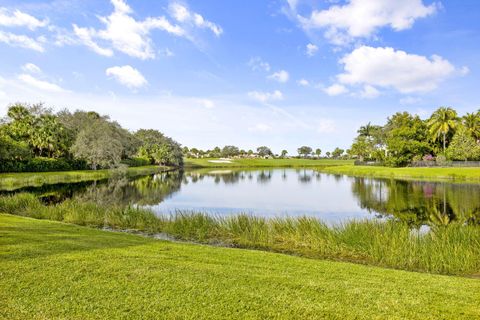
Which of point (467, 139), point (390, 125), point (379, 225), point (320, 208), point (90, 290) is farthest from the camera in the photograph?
point (390, 125)

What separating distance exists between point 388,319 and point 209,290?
3.08 meters

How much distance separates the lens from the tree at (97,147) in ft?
186

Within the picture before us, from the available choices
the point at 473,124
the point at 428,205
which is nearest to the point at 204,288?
the point at 428,205

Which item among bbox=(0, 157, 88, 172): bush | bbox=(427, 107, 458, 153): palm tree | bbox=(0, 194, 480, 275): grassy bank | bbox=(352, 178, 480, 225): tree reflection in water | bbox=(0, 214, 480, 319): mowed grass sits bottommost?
bbox=(352, 178, 480, 225): tree reflection in water

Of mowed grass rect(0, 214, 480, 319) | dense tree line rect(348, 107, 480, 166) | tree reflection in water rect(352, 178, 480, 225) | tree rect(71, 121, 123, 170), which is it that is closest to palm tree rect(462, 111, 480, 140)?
dense tree line rect(348, 107, 480, 166)

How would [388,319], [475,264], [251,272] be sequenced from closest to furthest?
[388,319], [251,272], [475,264]

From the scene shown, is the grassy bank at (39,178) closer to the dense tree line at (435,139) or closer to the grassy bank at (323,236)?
the grassy bank at (323,236)

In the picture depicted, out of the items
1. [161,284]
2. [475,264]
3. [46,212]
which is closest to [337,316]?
[161,284]

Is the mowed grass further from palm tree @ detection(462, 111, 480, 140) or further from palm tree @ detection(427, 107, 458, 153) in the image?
palm tree @ detection(462, 111, 480, 140)

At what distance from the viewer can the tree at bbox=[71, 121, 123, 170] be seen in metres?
56.8

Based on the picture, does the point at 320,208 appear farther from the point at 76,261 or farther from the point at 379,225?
the point at 76,261

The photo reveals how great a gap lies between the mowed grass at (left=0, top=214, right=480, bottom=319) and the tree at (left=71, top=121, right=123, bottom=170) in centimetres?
5205

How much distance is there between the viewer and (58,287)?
629 centimetres

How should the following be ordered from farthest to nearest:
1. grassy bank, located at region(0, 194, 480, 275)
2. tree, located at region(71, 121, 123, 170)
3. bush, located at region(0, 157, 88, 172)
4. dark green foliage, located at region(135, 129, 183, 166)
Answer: dark green foliage, located at region(135, 129, 183, 166) < tree, located at region(71, 121, 123, 170) < bush, located at region(0, 157, 88, 172) < grassy bank, located at region(0, 194, 480, 275)
